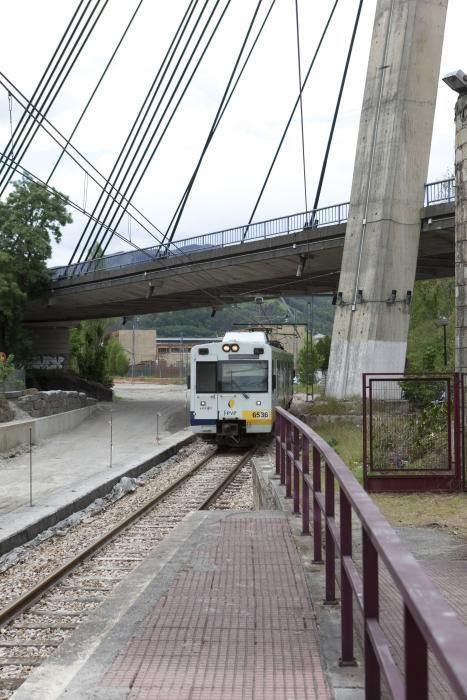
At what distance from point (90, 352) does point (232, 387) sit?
37.8 m

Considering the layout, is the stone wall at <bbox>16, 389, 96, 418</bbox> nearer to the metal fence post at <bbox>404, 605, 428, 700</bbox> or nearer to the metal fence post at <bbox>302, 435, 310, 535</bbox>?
the metal fence post at <bbox>302, 435, 310, 535</bbox>

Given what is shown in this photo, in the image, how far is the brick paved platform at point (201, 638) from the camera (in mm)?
3805

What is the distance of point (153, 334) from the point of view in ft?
473

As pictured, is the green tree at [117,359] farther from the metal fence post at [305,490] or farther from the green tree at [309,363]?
the metal fence post at [305,490]

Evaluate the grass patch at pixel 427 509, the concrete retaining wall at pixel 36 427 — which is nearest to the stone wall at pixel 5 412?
the concrete retaining wall at pixel 36 427

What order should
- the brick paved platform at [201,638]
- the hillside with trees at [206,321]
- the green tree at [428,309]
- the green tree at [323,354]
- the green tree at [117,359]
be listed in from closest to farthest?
the brick paved platform at [201,638], the green tree at [428,309], the green tree at [323,354], the green tree at [117,359], the hillside with trees at [206,321]

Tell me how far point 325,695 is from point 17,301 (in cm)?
3944

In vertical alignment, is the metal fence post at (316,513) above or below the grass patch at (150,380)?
below

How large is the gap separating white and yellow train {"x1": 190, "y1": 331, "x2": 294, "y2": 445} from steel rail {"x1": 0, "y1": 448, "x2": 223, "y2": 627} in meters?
7.46

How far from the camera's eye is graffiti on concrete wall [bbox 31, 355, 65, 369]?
5691 cm

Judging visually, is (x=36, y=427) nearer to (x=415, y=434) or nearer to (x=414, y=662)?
(x=415, y=434)

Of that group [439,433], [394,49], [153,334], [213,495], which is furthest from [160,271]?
[153,334]

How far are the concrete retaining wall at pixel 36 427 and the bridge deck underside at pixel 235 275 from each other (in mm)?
8915

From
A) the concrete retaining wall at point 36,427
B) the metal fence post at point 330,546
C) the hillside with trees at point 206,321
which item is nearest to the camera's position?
the metal fence post at point 330,546
